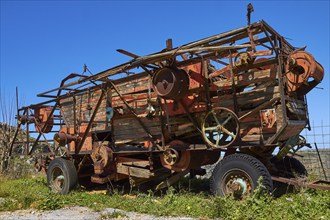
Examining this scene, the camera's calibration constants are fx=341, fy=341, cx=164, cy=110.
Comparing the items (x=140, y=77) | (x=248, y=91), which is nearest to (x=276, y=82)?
(x=248, y=91)

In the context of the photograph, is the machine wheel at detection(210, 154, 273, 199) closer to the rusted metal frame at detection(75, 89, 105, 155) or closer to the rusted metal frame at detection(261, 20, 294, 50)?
the rusted metal frame at detection(261, 20, 294, 50)

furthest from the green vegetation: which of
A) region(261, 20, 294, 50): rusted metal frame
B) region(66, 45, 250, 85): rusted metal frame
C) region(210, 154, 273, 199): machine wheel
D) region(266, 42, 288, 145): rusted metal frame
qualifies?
region(261, 20, 294, 50): rusted metal frame

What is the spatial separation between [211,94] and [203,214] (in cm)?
275

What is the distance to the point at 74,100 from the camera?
10258 millimetres

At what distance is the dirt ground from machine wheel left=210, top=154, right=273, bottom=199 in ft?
4.61

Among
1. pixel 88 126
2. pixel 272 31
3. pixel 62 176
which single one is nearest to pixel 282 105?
pixel 272 31

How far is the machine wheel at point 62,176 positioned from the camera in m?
9.31

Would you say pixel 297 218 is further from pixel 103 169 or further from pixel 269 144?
pixel 103 169

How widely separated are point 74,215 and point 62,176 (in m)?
3.96

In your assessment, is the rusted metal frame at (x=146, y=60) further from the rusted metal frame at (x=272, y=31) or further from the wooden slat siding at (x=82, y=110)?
the wooden slat siding at (x=82, y=110)

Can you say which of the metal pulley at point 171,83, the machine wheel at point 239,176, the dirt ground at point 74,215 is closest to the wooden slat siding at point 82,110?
the metal pulley at point 171,83

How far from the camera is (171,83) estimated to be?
7.01 m

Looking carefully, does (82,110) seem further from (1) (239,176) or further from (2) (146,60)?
(1) (239,176)

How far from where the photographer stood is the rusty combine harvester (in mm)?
6387
